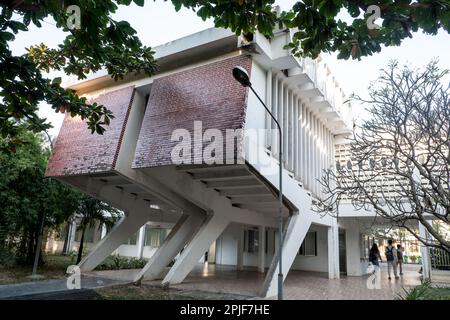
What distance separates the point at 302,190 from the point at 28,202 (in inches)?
378

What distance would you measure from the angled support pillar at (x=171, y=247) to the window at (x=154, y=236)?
1174cm

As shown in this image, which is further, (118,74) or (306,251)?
(306,251)

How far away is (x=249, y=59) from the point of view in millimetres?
10094

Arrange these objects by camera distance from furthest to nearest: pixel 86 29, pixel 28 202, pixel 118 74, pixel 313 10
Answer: pixel 28 202 < pixel 118 74 < pixel 86 29 < pixel 313 10

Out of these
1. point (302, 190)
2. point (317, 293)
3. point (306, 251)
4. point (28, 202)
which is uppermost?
point (302, 190)

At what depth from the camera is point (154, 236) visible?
2461cm

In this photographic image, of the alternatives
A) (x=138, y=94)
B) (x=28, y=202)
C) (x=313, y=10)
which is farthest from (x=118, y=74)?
(x=28, y=202)

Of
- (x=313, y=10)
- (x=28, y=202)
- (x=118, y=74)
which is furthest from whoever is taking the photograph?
(x=28, y=202)

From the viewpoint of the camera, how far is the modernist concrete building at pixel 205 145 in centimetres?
973

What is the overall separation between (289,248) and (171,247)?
442 centimetres

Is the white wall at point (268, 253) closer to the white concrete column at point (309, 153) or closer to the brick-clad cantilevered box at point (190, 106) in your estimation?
the white concrete column at point (309, 153)

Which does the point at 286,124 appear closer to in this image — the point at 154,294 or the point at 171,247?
the point at 171,247

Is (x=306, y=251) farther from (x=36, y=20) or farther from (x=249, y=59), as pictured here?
(x=36, y=20)

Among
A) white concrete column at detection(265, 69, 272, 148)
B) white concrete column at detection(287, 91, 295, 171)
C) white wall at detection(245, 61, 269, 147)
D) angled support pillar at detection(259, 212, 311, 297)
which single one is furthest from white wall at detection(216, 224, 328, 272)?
white wall at detection(245, 61, 269, 147)
